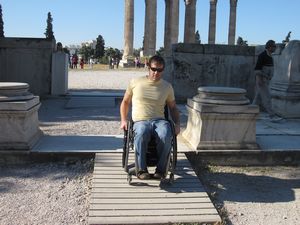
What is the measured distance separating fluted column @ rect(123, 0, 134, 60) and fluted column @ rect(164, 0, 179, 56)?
469 cm

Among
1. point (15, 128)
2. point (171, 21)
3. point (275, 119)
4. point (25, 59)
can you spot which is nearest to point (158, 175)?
point (15, 128)

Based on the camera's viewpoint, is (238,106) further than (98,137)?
No

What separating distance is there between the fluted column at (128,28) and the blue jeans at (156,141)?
49990 millimetres

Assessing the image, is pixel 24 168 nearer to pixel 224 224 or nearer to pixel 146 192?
pixel 146 192

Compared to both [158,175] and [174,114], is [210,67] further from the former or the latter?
[158,175]

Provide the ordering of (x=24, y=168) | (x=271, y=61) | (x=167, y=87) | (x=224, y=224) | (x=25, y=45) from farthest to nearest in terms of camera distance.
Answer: (x=25, y=45) < (x=271, y=61) < (x=24, y=168) < (x=167, y=87) < (x=224, y=224)

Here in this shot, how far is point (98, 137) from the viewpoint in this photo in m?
8.45

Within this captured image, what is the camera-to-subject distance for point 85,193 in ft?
19.9

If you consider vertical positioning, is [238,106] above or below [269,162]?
above

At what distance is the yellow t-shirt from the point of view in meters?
6.11

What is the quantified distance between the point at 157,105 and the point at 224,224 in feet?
5.80

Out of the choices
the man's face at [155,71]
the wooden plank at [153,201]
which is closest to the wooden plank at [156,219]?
the wooden plank at [153,201]

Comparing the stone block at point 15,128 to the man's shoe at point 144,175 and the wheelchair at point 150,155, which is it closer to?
the wheelchair at point 150,155

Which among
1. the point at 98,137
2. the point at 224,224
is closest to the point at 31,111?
the point at 98,137
